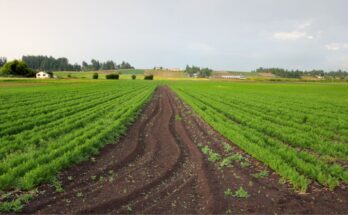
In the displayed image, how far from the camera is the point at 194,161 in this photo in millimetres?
9594

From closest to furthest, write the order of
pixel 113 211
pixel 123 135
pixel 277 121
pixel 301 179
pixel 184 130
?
pixel 113 211 < pixel 301 179 < pixel 123 135 < pixel 184 130 < pixel 277 121

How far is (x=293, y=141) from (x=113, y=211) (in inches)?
351

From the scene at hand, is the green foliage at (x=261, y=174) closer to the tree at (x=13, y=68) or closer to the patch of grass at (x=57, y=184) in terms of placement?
the patch of grass at (x=57, y=184)

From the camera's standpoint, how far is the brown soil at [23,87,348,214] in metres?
6.25

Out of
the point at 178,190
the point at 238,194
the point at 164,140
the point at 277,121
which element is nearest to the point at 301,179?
the point at 238,194

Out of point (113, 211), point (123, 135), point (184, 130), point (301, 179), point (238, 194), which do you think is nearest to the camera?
point (113, 211)

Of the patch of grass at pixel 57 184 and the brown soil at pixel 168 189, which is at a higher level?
the patch of grass at pixel 57 184

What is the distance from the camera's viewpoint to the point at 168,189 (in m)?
Answer: 7.21

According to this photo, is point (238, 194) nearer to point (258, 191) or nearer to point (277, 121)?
point (258, 191)

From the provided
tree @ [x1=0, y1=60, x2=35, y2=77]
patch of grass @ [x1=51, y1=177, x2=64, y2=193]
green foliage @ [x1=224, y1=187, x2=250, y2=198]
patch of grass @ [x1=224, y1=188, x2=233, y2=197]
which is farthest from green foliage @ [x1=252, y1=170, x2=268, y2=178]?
tree @ [x1=0, y1=60, x2=35, y2=77]

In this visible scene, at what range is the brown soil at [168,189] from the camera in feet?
20.5

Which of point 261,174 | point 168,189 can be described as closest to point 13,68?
point 168,189

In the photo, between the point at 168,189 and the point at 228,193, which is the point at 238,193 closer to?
the point at 228,193

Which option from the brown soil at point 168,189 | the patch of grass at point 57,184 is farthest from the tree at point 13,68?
the patch of grass at point 57,184
